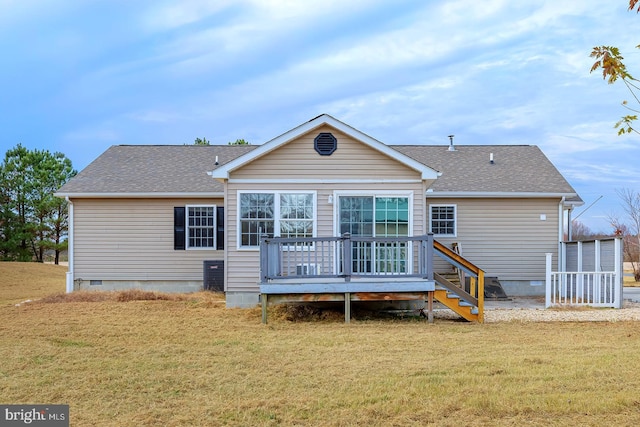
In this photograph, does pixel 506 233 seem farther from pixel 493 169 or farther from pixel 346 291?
pixel 346 291

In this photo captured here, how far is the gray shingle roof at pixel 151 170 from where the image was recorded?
17.3 metres

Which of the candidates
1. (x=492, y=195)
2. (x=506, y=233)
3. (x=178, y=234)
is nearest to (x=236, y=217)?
(x=178, y=234)

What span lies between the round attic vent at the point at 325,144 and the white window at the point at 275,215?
0.97 m

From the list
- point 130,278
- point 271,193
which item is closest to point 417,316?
point 271,193

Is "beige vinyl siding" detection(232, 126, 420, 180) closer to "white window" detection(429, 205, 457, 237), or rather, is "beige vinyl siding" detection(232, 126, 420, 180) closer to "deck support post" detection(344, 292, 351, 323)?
"deck support post" detection(344, 292, 351, 323)

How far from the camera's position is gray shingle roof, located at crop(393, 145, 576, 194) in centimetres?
1725

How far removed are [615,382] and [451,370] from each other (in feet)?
5.83

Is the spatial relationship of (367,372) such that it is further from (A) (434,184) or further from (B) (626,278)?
(B) (626,278)

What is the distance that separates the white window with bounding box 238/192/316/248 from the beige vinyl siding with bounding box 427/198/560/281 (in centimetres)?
485

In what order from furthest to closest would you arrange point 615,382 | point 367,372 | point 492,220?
point 492,220 < point 367,372 < point 615,382

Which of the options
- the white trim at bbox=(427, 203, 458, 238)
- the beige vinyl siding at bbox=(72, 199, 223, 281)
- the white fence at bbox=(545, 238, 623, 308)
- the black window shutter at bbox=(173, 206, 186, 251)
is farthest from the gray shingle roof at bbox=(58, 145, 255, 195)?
the white fence at bbox=(545, 238, 623, 308)

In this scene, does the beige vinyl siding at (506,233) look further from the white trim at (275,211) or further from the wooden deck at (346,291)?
the wooden deck at (346,291)

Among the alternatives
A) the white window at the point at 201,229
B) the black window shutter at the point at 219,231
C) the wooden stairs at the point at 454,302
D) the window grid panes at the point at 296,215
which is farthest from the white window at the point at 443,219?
the white window at the point at 201,229

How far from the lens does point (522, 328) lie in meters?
11.2
